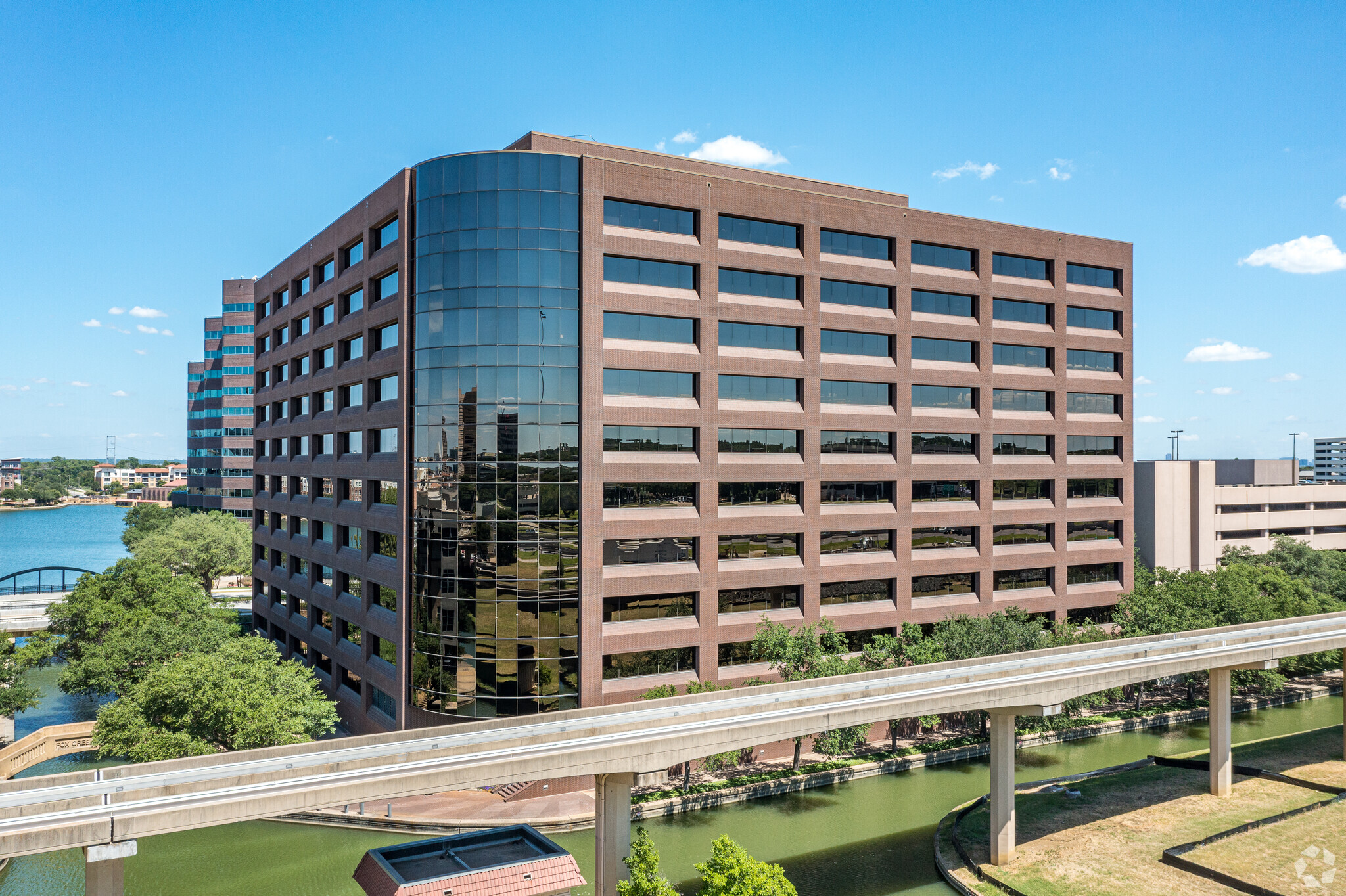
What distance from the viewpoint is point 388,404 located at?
144ft

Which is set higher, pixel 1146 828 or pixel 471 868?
pixel 471 868

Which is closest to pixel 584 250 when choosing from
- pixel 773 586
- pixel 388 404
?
pixel 388 404

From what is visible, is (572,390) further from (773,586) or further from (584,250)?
(773,586)

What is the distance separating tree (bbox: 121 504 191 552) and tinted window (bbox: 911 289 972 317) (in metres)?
97.7

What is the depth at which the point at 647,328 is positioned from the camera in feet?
138

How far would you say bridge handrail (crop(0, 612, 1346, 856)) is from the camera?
64.6 feet

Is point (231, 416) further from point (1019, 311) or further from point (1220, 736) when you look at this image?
point (1220, 736)

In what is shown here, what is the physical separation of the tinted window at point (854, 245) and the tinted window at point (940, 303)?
3.26m

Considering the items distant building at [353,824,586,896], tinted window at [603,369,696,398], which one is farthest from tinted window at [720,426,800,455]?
distant building at [353,824,586,896]

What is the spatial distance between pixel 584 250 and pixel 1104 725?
134ft

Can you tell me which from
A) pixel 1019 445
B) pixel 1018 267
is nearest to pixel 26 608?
pixel 1019 445

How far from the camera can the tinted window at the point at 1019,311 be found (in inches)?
2105

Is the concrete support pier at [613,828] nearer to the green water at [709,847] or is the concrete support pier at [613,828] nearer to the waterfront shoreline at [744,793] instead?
the green water at [709,847]

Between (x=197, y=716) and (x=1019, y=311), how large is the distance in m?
52.3
